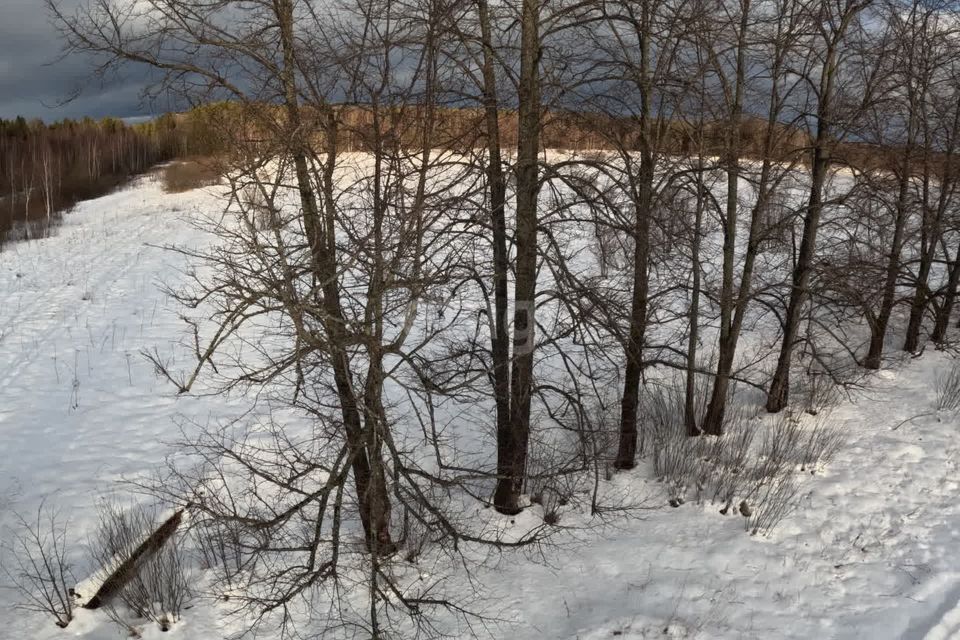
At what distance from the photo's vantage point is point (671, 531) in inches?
284

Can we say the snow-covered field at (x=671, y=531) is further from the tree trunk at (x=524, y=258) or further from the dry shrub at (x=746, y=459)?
the tree trunk at (x=524, y=258)

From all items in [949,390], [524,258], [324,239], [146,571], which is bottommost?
[146,571]

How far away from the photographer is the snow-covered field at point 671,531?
578 centimetres

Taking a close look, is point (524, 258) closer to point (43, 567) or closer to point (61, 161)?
point (43, 567)

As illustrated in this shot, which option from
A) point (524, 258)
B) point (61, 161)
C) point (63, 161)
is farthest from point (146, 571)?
point (63, 161)

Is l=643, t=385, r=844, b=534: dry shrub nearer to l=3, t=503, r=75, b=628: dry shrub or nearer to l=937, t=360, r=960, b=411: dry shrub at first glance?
l=937, t=360, r=960, b=411: dry shrub

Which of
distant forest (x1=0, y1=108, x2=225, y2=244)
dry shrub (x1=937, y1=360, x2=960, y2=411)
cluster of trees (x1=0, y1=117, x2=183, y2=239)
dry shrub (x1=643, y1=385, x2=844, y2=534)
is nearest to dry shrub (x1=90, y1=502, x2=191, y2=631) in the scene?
dry shrub (x1=643, y1=385, x2=844, y2=534)

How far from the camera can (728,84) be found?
325 inches

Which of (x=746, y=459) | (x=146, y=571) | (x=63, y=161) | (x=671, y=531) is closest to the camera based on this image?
(x=146, y=571)

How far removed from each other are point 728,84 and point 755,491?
17.3ft

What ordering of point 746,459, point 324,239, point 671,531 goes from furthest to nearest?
point 746,459 → point 671,531 → point 324,239

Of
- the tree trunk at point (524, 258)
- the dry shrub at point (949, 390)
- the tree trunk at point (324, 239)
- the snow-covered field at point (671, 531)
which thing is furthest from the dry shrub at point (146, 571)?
the dry shrub at point (949, 390)

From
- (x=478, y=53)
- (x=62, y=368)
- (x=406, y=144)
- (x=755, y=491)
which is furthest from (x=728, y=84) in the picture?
(x=62, y=368)

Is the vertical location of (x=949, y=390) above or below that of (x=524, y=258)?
below
